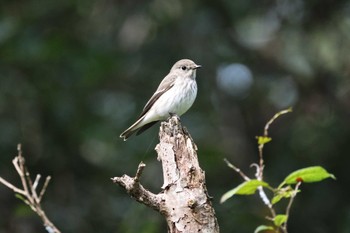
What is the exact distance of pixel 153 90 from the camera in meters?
9.41

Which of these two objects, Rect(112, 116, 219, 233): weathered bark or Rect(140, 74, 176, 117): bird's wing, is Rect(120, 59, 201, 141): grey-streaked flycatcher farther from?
Rect(112, 116, 219, 233): weathered bark

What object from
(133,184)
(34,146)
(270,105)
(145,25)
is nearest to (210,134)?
(270,105)

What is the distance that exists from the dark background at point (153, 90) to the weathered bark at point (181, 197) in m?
4.33

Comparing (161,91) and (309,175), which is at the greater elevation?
(161,91)

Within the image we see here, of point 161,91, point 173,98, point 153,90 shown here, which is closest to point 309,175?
point 173,98

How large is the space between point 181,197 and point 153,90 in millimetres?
5899

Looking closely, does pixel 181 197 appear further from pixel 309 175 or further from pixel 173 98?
pixel 173 98

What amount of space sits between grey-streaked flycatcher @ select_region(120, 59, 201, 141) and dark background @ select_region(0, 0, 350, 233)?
1.34 metres

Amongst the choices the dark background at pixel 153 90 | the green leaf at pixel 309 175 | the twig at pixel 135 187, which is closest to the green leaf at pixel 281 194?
the green leaf at pixel 309 175

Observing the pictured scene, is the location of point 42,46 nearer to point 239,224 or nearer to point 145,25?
point 145,25

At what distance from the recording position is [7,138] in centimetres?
889

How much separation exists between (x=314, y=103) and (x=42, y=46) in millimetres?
3254

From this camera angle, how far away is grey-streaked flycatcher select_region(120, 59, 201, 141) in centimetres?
672

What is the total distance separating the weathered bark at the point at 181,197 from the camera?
3480 mm
